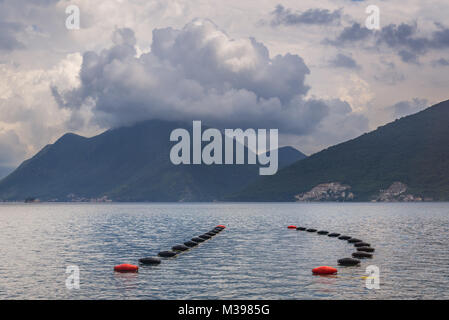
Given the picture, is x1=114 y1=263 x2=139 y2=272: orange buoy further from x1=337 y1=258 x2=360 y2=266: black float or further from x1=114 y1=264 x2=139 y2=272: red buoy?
x1=337 y1=258 x2=360 y2=266: black float

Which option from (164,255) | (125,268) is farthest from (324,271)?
(164,255)

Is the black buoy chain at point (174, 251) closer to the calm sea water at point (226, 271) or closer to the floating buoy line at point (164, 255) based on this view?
the floating buoy line at point (164, 255)

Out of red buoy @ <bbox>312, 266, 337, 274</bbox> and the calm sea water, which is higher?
red buoy @ <bbox>312, 266, 337, 274</bbox>

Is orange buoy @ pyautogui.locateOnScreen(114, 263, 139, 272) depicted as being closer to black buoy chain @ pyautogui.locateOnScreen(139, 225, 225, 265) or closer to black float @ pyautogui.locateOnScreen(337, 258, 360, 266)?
black buoy chain @ pyautogui.locateOnScreen(139, 225, 225, 265)

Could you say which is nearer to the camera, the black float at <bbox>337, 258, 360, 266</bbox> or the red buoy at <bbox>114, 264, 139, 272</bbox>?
the red buoy at <bbox>114, 264, 139, 272</bbox>

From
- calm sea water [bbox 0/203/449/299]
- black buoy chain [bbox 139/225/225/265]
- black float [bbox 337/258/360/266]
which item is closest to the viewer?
calm sea water [bbox 0/203/449/299]

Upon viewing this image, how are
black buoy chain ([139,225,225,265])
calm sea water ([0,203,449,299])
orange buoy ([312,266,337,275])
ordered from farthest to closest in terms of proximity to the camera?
1. black buoy chain ([139,225,225,265])
2. orange buoy ([312,266,337,275])
3. calm sea water ([0,203,449,299])

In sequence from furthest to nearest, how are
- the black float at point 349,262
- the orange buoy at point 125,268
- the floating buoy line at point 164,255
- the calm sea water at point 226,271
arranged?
the black float at point 349,262, the floating buoy line at point 164,255, the orange buoy at point 125,268, the calm sea water at point 226,271

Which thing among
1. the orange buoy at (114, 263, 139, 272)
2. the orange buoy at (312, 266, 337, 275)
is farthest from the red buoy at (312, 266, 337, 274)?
the orange buoy at (114, 263, 139, 272)

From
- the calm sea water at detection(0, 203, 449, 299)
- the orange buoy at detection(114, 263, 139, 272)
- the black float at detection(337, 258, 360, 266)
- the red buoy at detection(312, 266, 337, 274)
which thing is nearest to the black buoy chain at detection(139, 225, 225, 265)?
the calm sea water at detection(0, 203, 449, 299)

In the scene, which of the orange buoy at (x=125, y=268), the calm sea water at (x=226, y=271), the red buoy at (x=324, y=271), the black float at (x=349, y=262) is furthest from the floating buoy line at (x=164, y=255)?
the black float at (x=349, y=262)

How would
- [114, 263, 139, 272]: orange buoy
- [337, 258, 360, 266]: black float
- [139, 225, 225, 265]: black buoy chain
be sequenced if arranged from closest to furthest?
1. [114, 263, 139, 272]: orange buoy
2. [337, 258, 360, 266]: black float
3. [139, 225, 225, 265]: black buoy chain
